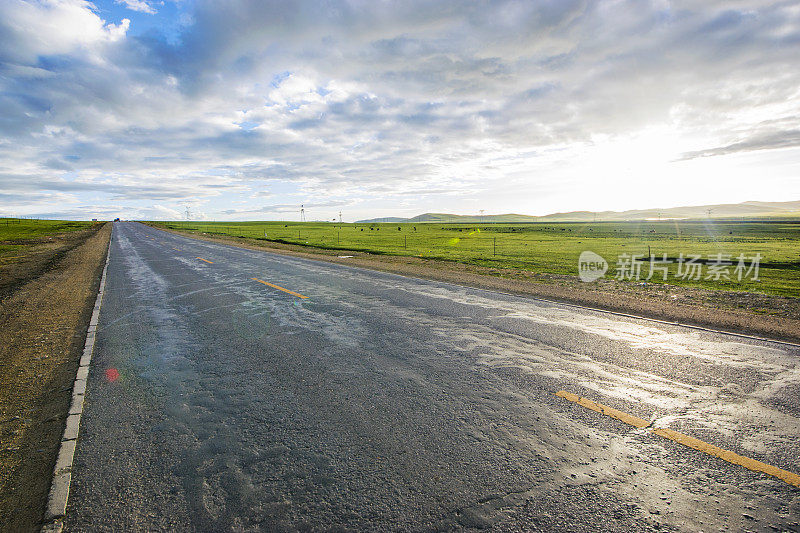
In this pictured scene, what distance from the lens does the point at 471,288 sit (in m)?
11.7

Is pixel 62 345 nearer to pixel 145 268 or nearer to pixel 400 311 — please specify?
pixel 400 311

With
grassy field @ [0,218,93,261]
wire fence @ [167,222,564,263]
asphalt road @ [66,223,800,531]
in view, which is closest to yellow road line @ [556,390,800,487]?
asphalt road @ [66,223,800,531]

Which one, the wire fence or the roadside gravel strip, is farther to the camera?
the wire fence

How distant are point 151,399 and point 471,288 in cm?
894

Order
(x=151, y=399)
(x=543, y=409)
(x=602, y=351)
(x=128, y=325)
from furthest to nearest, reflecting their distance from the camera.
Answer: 1. (x=128, y=325)
2. (x=602, y=351)
3. (x=151, y=399)
4. (x=543, y=409)

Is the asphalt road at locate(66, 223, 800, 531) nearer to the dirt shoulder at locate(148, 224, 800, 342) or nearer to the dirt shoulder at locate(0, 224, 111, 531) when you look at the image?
the dirt shoulder at locate(0, 224, 111, 531)

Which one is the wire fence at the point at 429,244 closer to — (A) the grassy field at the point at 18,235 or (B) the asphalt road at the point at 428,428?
(B) the asphalt road at the point at 428,428

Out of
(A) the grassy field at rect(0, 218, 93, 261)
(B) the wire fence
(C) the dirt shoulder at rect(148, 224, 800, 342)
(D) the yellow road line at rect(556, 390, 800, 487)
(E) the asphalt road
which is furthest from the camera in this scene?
(A) the grassy field at rect(0, 218, 93, 261)

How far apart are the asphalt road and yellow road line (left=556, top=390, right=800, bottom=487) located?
8cm

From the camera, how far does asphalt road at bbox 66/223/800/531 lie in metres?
2.67

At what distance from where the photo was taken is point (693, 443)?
3.37 meters

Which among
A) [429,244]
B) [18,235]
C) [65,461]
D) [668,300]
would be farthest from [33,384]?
[18,235]

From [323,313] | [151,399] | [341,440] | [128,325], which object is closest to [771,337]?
[341,440]

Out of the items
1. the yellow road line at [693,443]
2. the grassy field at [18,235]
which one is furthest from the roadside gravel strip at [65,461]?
the grassy field at [18,235]
